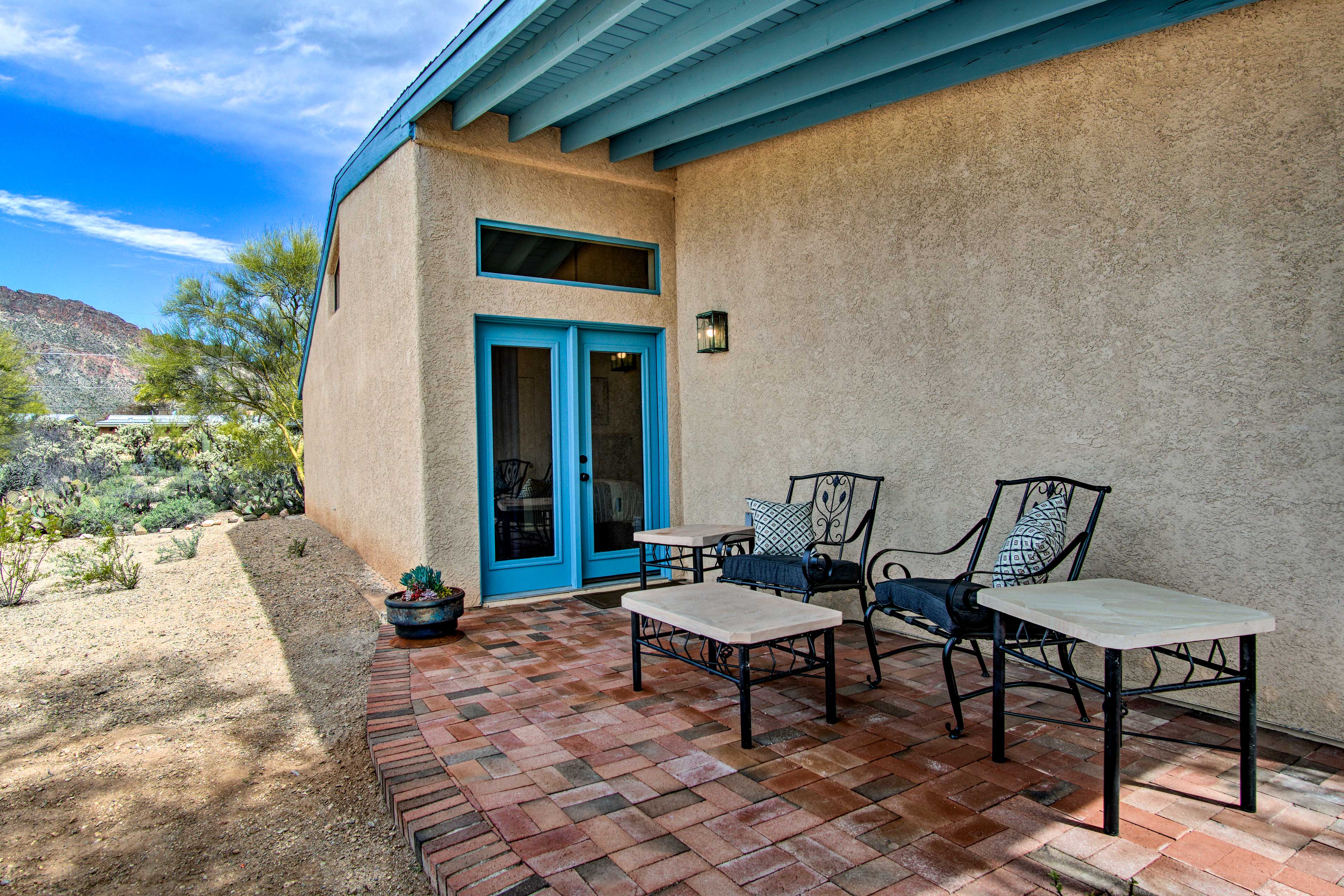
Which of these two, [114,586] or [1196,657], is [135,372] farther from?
[1196,657]

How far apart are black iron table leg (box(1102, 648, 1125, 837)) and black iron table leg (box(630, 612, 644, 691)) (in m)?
1.79

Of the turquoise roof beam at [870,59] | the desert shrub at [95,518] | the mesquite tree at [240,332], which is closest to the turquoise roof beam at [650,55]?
the turquoise roof beam at [870,59]

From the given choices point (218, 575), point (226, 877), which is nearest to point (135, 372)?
point (218, 575)

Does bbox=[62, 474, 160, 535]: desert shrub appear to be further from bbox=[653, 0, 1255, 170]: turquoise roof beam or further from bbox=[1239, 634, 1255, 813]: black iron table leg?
bbox=[1239, 634, 1255, 813]: black iron table leg

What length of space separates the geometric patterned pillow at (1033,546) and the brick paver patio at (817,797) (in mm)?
570

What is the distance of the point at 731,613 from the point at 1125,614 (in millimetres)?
1351

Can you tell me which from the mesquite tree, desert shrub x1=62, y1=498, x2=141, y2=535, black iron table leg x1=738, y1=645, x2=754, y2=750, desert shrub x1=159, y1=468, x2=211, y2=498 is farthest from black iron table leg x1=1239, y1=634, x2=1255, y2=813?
the mesquite tree

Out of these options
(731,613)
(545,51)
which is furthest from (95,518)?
A: (731,613)

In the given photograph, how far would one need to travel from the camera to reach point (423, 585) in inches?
169

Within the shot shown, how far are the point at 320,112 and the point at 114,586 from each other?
3941 centimetres

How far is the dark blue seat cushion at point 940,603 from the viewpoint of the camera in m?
2.72

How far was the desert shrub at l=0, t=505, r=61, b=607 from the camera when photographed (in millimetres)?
5754

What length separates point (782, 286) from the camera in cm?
484

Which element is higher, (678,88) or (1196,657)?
(678,88)
